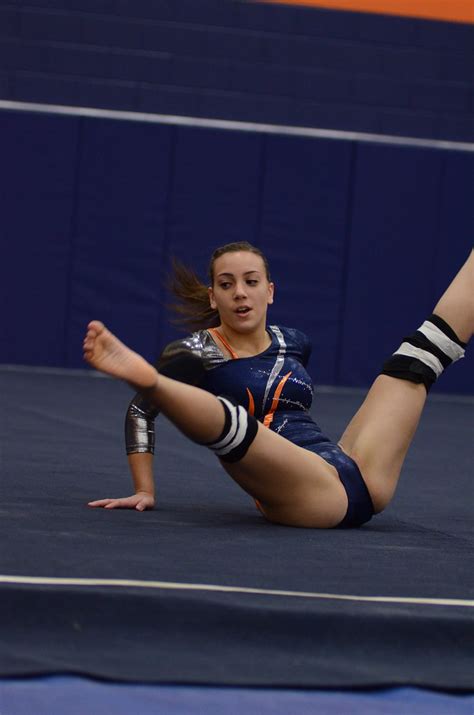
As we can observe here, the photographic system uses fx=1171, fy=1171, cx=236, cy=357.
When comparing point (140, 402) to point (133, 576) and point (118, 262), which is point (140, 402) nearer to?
point (133, 576)

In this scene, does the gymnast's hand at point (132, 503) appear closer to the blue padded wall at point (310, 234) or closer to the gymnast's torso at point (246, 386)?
the gymnast's torso at point (246, 386)

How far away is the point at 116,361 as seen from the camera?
221 cm

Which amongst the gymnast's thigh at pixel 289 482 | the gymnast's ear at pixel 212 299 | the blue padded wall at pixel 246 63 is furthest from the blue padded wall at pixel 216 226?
the gymnast's thigh at pixel 289 482

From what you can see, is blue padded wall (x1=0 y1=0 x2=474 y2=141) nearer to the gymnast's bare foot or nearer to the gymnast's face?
the gymnast's face

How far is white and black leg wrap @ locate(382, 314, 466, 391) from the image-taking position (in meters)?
2.71

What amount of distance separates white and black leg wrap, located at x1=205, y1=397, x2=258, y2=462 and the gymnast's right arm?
0.32 m

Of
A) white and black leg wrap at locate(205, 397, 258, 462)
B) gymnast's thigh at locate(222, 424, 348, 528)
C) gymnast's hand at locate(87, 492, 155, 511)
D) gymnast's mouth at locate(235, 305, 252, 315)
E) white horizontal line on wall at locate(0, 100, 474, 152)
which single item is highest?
white horizontal line on wall at locate(0, 100, 474, 152)

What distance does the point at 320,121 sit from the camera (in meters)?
7.89

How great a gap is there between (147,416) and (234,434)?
1.36ft

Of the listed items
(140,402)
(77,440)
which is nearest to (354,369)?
(77,440)

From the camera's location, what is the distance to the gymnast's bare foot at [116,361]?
2.18 metres

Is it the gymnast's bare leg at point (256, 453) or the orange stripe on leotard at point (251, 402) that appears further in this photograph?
the orange stripe on leotard at point (251, 402)

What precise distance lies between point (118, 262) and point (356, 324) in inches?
63.9

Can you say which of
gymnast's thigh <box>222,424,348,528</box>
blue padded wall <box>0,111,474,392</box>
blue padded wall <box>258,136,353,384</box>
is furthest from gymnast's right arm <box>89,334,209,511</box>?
blue padded wall <box>258,136,353,384</box>
